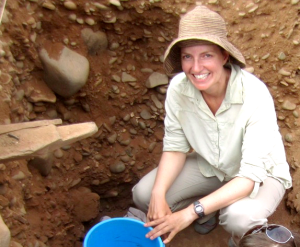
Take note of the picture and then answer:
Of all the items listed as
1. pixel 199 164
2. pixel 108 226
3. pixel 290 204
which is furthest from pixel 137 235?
pixel 290 204

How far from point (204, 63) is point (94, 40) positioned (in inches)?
42.5

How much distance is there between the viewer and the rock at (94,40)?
252 cm

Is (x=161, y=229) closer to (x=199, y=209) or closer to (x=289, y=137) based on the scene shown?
(x=199, y=209)

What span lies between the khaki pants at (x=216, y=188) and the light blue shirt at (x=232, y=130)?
0.05 meters

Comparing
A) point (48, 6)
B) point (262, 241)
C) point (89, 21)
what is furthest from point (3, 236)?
point (89, 21)

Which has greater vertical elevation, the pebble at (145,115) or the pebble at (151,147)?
the pebble at (145,115)

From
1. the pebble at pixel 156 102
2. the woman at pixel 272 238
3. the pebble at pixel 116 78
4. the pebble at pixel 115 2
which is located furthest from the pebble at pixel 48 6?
the woman at pixel 272 238

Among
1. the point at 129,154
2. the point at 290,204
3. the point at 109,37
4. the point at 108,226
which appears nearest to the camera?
the point at 108,226

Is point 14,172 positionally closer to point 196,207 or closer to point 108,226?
point 108,226

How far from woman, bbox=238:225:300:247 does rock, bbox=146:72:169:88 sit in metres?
1.51

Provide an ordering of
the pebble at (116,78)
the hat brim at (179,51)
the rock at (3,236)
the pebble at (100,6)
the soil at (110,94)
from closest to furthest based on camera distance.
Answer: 1. the rock at (3,236)
2. the hat brim at (179,51)
3. the soil at (110,94)
4. the pebble at (100,6)
5. the pebble at (116,78)

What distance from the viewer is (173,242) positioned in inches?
96.8

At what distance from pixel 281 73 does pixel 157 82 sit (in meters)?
0.79

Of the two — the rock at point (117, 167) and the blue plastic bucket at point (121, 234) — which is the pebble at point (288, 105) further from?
the blue plastic bucket at point (121, 234)
